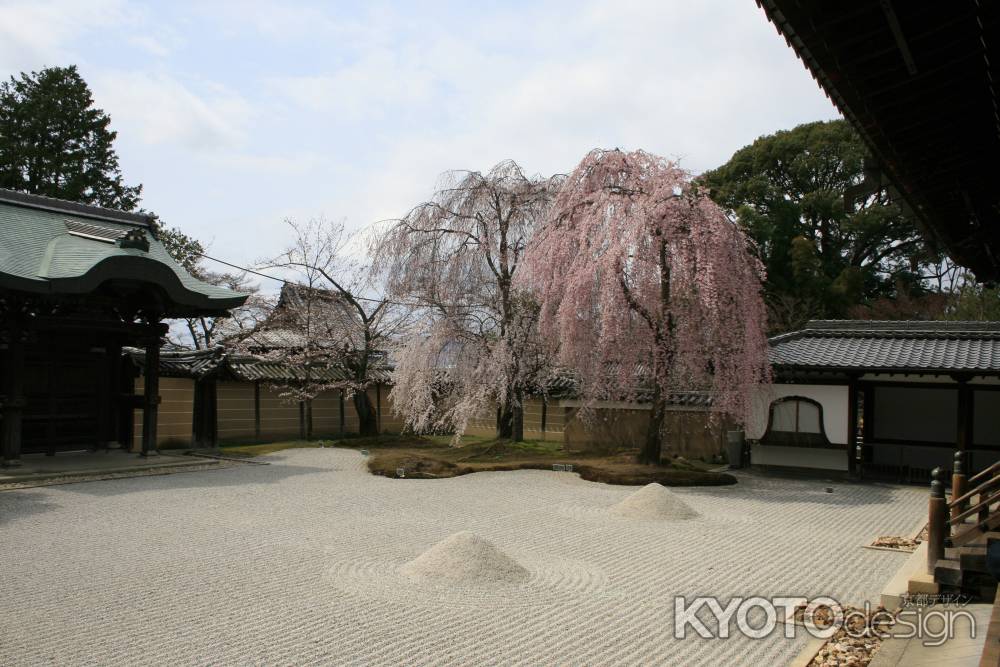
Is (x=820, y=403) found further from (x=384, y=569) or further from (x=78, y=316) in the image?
(x=78, y=316)

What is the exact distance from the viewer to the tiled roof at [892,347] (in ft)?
42.3

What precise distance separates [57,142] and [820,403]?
27626 millimetres

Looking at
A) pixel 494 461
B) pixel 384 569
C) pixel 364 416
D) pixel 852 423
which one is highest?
pixel 852 423

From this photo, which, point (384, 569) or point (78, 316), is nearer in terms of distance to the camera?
point (384, 569)

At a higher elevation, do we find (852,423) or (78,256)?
(78,256)

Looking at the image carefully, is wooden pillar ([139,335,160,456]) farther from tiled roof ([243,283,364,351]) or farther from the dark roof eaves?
tiled roof ([243,283,364,351])

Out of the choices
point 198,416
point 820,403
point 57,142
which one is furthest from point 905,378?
point 57,142

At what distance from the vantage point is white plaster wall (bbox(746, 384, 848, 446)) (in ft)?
46.2

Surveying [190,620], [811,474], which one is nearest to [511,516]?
[190,620]

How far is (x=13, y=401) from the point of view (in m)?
12.1

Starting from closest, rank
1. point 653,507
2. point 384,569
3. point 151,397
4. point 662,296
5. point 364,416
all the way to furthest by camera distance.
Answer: point 384,569
point 653,507
point 662,296
point 151,397
point 364,416

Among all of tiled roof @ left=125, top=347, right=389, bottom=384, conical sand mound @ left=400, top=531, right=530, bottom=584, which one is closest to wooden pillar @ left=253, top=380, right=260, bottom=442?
tiled roof @ left=125, top=347, right=389, bottom=384

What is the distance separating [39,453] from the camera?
1427 centimetres

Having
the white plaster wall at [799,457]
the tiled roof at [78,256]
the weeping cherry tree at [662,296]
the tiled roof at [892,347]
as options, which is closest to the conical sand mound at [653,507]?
→ the weeping cherry tree at [662,296]
